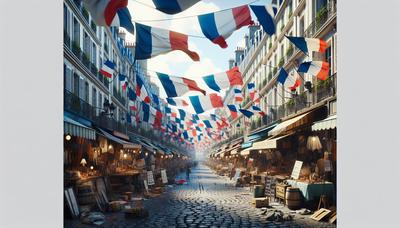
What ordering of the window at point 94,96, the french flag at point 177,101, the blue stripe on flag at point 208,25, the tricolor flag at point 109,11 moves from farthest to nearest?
the window at point 94,96
the french flag at point 177,101
the blue stripe on flag at point 208,25
the tricolor flag at point 109,11

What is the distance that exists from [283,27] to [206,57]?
10881 millimetres

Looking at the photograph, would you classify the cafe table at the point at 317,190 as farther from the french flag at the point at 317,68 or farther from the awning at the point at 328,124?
the french flag at the point at 317,68

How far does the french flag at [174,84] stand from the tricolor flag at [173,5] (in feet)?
16.1

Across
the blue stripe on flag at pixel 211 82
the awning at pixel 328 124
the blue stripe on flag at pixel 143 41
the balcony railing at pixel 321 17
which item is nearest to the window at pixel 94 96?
the blue stripe on flag at pixel 211 82

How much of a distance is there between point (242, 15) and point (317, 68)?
14.9 feet

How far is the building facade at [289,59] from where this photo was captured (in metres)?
14.7

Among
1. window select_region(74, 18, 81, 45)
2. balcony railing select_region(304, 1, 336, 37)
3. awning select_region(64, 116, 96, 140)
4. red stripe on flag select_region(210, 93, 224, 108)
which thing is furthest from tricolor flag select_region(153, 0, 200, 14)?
window select_region(74, 18, 81, 45)

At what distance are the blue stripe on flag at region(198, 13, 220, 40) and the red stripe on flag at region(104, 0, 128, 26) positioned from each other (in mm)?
1807

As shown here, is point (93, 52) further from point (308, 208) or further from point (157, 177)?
point (308, 208)

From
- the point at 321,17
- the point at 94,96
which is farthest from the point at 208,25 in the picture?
the point at 94,96

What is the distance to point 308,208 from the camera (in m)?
11.7

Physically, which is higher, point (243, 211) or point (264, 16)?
point (264, 16)

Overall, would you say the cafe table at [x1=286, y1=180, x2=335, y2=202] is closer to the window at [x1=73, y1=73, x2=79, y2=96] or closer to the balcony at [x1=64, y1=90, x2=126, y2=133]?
the balcony at [x1=64, y1=90, x2=126, y2=133]
